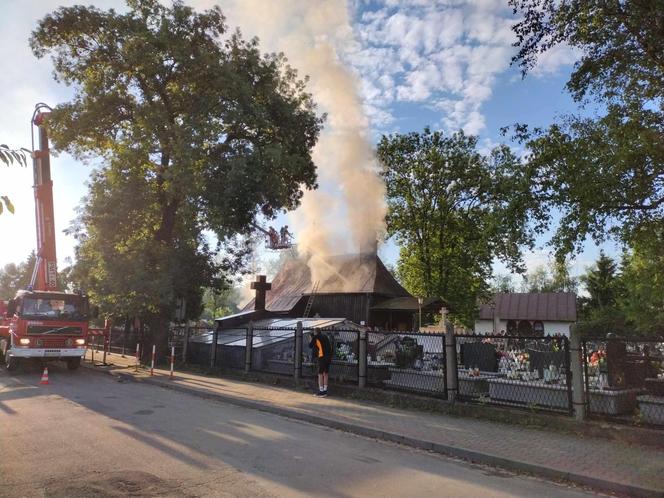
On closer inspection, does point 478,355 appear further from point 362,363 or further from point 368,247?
point 368,247

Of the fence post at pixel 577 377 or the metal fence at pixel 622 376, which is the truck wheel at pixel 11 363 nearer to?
the fence post at pixel 577 377

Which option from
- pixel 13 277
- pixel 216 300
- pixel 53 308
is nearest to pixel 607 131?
pixel 53 308

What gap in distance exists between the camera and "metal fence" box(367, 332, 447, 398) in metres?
10.6

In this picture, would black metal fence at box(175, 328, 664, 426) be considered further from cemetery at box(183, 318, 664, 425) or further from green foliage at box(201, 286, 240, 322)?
green foliage at box(201, 286, 240, 322)

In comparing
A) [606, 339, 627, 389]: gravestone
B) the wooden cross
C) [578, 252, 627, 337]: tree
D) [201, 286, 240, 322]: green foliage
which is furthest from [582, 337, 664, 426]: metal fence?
[578, 252, 627, 337]: tree

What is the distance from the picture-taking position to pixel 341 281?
32.9 metres

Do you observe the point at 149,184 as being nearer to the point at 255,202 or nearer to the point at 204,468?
the point at 255,202

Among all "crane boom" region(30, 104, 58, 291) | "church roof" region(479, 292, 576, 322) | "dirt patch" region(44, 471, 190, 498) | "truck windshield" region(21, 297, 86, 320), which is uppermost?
"crane boom" region(30, 104, 58, 291)

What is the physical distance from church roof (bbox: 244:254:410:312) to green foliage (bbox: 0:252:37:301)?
52.9 metres

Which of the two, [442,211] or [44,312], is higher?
[442,211]

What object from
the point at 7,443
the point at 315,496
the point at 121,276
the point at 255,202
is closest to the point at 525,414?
the point at 315,496

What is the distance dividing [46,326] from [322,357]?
9.73m

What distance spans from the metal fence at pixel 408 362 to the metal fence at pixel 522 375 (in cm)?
52

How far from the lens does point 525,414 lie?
8938 mm
